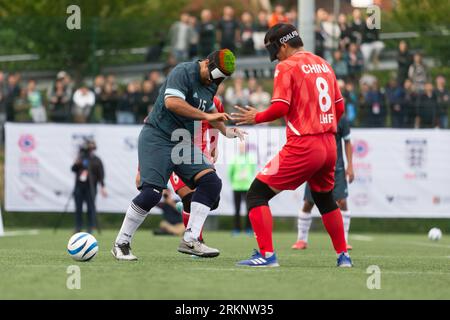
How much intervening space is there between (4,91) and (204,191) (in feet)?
48.7

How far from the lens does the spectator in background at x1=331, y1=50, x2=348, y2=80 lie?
25469 millimetres

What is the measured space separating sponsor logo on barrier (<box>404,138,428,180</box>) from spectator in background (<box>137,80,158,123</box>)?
6.01 m

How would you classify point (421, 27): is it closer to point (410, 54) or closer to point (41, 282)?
point (410, 54)

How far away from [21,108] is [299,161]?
16.1m

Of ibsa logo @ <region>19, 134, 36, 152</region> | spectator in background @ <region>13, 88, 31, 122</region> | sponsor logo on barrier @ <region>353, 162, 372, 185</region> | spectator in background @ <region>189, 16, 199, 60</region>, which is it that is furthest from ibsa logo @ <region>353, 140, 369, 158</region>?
spectator in background @ <region>13, 88, 31, 122</region>

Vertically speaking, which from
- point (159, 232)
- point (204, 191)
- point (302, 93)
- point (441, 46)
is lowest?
point (159, 232)

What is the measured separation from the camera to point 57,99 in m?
25.4

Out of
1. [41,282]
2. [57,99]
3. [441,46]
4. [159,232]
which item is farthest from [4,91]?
[41,282]

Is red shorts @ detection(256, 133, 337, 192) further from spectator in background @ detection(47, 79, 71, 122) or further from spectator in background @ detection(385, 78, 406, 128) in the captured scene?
spectator in background @ detection(47, 79, 71, 122)

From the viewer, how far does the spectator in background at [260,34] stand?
27.3 metres

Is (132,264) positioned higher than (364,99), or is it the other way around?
(364,99)

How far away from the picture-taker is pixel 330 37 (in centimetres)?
2572

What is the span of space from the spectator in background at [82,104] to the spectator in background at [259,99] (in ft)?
12.3

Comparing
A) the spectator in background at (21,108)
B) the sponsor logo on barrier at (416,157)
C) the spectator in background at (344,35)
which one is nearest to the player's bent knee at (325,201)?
the sponsor logo on barrier at (416,157)
